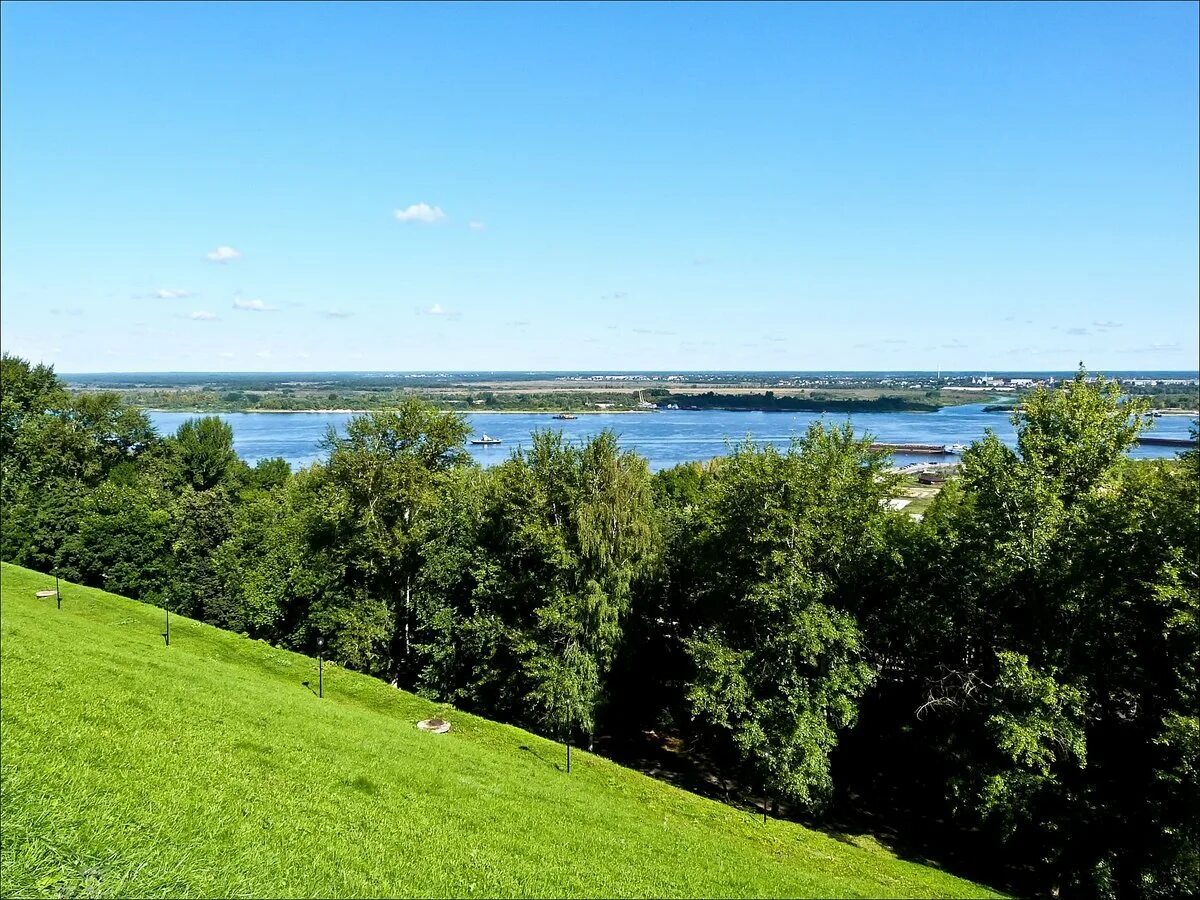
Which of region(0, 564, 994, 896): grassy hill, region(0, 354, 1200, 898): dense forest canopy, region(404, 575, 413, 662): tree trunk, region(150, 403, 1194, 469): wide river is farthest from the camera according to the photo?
region(150, 403, 1194, 469): wide river

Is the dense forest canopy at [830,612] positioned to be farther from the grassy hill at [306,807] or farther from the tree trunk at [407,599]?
the grassy hill at [306,807]

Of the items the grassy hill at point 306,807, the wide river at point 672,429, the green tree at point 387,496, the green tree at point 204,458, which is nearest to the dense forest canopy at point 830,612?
the green tree at point 387,496

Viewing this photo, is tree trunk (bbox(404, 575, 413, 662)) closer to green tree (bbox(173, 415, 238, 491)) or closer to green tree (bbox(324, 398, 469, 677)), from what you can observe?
green tree (bbox(324, 398, 469, 677))

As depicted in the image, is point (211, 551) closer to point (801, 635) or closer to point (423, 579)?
point (423, 579)

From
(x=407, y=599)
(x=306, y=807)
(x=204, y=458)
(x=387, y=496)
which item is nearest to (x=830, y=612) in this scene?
(x=306, y=807)

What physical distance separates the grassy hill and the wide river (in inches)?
2067

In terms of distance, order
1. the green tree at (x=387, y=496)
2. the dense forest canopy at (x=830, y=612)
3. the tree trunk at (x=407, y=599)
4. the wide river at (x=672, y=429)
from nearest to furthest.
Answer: the dense forest canopy at (x=830, y=612), the green tree at (x=387, y=496), the tree trunk at (x=407, y=599), the wide river at (x=672, y=429)

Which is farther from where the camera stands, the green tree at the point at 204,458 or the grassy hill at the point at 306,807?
the green tree at the point at 204,458

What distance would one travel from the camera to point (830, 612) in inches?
746

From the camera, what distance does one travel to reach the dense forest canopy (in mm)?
14953

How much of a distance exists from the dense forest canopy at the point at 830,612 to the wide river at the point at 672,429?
4263 cm

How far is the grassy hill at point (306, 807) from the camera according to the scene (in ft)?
25.5

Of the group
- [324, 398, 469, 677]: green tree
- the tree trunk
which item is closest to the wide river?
[324, 398, 469, 677]: green tree

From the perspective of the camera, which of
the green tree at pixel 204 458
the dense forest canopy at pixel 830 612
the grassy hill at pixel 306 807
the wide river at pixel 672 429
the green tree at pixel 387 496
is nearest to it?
the grassy hill at pixel 306 807
